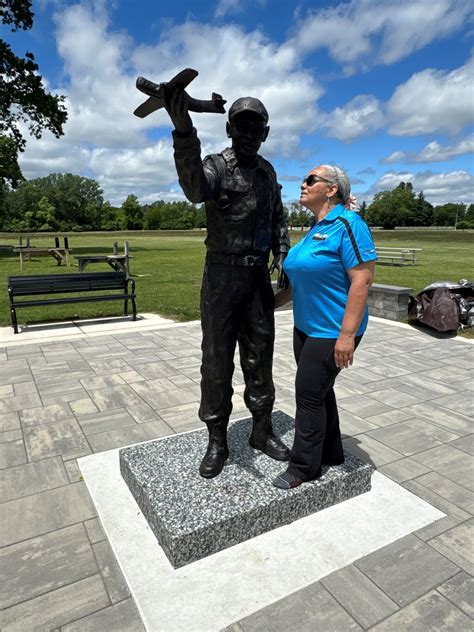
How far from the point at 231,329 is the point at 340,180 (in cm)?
108

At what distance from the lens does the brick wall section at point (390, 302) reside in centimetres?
859

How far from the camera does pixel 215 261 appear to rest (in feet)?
8.98

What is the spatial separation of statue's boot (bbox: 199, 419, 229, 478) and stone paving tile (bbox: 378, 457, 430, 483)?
4.00 ft

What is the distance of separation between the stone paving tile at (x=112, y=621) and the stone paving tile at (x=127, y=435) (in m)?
1.63

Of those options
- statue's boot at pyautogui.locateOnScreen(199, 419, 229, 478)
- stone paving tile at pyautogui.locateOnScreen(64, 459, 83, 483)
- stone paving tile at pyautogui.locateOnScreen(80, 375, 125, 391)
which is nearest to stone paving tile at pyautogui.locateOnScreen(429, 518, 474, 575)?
statue's boot at pyautogui.locateOnScreen(199, 419, 229, 478)

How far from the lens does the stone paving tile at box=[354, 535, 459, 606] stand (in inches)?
86.6

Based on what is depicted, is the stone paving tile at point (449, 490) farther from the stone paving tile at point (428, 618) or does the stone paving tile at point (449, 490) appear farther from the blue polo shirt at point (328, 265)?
the blue polo shirt at point (328, 265)

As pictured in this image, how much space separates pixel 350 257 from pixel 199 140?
3.18 feet

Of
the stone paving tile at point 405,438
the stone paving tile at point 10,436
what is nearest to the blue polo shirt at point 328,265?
the stone paving tile at point 405,438

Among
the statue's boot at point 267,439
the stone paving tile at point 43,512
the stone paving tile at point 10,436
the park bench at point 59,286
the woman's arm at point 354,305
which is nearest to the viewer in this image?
the woman's arm at point 354,305

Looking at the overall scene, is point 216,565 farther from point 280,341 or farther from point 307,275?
point 280,341

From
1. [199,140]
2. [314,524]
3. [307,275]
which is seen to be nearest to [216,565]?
[314,524]

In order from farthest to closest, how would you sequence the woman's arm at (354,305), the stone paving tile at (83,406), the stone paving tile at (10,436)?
the stone paving tile at (83,406)
the stone paving tile at (10,436)
the woman's arm at (354,305)

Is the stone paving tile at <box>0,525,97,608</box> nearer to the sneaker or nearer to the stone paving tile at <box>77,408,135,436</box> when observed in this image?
the sneaker
